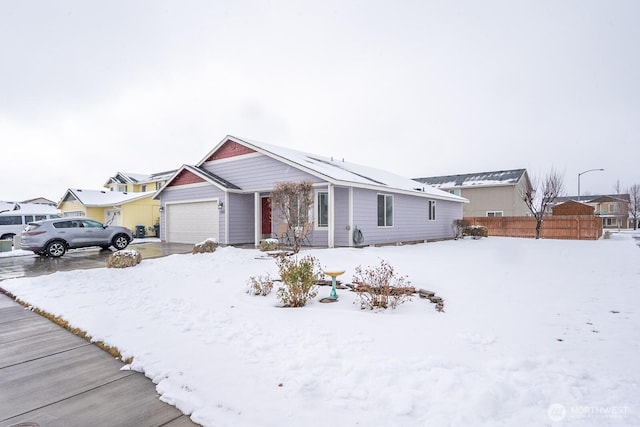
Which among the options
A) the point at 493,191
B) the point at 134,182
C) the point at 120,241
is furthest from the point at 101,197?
the point at 493,191

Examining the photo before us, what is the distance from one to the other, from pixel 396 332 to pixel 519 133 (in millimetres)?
25338

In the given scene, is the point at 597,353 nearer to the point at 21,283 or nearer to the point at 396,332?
the point at 396,332

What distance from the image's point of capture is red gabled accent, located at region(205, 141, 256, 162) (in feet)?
52.0

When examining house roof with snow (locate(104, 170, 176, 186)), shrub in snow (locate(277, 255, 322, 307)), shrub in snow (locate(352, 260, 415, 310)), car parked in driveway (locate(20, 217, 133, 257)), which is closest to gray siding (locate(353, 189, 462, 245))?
shrub in snow (locate(352, 260, 415, 310))

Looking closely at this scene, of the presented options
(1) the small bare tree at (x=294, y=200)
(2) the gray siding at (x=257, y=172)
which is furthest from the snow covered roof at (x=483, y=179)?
(1) the small bare tree at (x=294, y=200)

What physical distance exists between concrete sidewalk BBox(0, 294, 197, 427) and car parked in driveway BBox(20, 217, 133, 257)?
10.3 m

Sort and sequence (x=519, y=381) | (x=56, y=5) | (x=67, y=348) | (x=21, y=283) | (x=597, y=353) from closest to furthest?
(x=519, y=381)
(x=597, y=353)
(x=67, y=348)
(x=21, y=283)
(x=56, y=5)

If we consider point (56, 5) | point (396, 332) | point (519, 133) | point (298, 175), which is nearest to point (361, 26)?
point (298, 175)

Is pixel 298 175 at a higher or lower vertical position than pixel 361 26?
lower

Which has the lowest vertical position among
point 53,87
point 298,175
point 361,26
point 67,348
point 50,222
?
point 67,348

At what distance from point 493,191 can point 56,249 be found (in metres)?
30.5

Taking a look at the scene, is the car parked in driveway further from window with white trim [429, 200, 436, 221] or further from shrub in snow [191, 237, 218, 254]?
window with white trim [429, 200, 436, 221]

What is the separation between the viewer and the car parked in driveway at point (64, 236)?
40.8 ft

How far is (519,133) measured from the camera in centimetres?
2398
